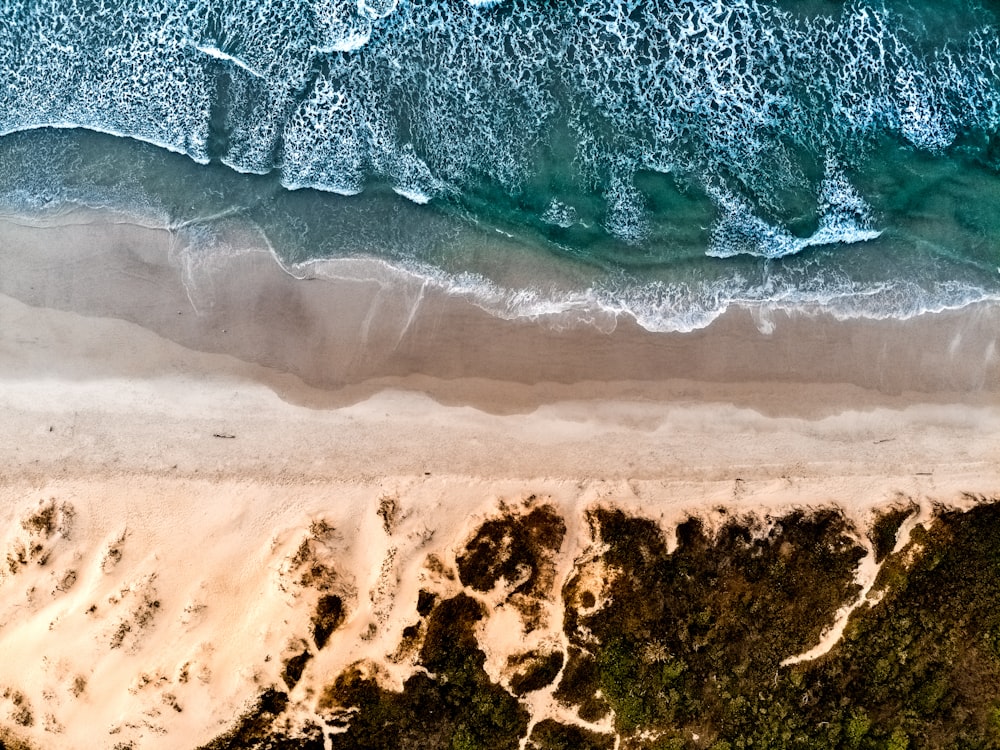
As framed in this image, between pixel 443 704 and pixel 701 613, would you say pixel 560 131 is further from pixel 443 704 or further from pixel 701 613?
pixel 443 704

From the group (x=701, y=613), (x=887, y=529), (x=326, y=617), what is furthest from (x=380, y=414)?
(x=887, y=529)

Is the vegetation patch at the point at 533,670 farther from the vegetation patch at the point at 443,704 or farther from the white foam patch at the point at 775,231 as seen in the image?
the white foam patch at the point at 775,231

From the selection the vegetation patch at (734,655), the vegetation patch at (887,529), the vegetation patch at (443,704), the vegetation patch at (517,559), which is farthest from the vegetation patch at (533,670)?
the vegetation patch at (887,529)

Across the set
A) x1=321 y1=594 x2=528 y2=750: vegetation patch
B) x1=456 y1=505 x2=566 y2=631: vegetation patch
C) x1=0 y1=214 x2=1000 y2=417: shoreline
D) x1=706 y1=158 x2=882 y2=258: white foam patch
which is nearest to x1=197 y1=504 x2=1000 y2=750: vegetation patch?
x1=321 y1=594 x2=528 y2=750: vegetation patch

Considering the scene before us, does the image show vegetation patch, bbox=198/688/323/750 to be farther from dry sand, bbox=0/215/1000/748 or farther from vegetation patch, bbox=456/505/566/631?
vegetation patch, bbox=456/505/566/631

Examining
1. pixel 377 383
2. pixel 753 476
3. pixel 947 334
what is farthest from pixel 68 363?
pixel 947 334

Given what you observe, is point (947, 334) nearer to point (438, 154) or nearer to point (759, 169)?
point (759, 169)
